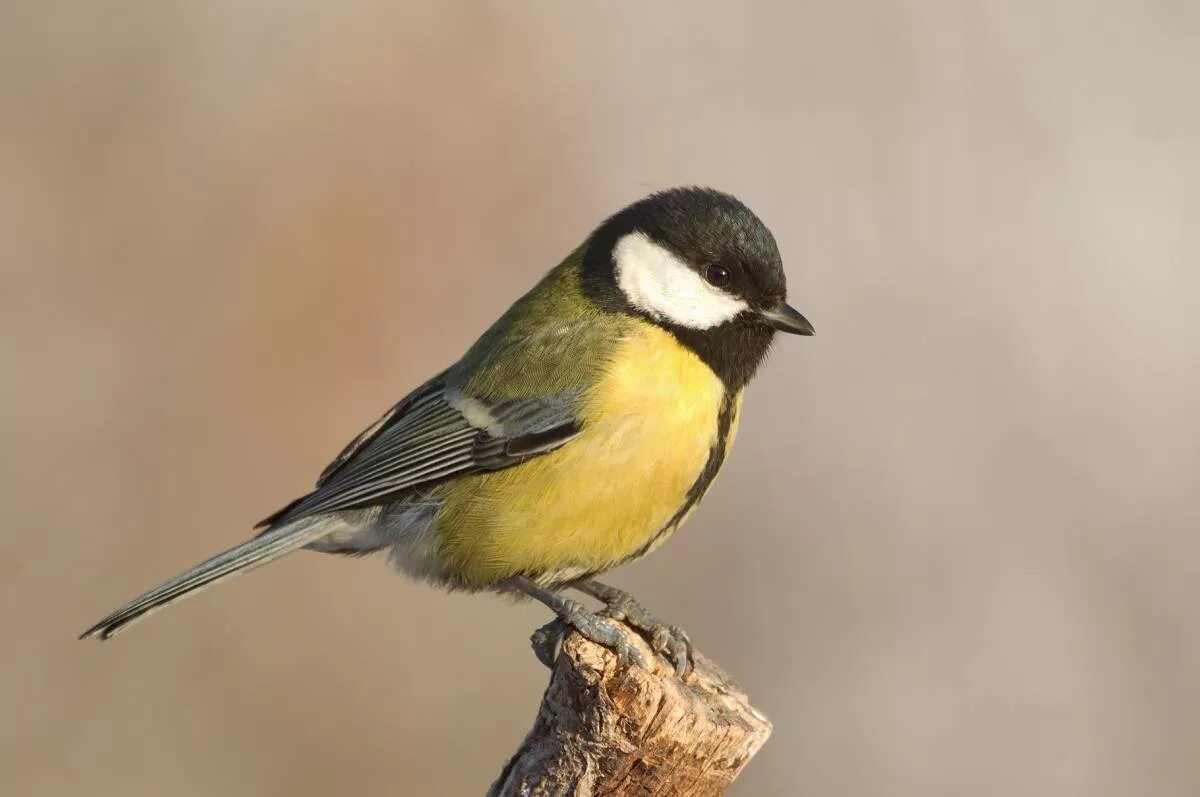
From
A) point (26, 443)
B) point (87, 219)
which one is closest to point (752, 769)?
point (26, 443)

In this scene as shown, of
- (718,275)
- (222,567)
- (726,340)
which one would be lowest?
(222,567)

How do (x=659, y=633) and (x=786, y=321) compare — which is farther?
(x=786, y=321)

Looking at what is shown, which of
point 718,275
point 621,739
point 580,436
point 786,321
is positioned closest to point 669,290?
point 718,275

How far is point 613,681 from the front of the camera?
2471 millimetres

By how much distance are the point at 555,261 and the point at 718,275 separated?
219 centimetres

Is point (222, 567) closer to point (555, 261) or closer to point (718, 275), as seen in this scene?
point (718, 275)

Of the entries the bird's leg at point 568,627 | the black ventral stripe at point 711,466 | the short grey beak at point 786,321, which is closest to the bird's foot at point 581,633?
the bird's leg at point 568,627

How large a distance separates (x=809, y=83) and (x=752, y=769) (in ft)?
8.82

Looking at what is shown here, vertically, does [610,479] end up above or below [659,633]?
above

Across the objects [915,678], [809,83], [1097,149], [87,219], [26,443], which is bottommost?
[26,443]

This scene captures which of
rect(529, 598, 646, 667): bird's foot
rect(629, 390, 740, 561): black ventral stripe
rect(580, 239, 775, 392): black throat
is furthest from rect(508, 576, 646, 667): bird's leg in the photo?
rect(580, 239, 775, 392): black throat

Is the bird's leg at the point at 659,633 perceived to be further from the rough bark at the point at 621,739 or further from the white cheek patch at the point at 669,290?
the white cheek patch at the point at 669,290

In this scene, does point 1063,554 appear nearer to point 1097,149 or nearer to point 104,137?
point 1097,149

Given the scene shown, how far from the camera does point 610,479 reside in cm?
309
